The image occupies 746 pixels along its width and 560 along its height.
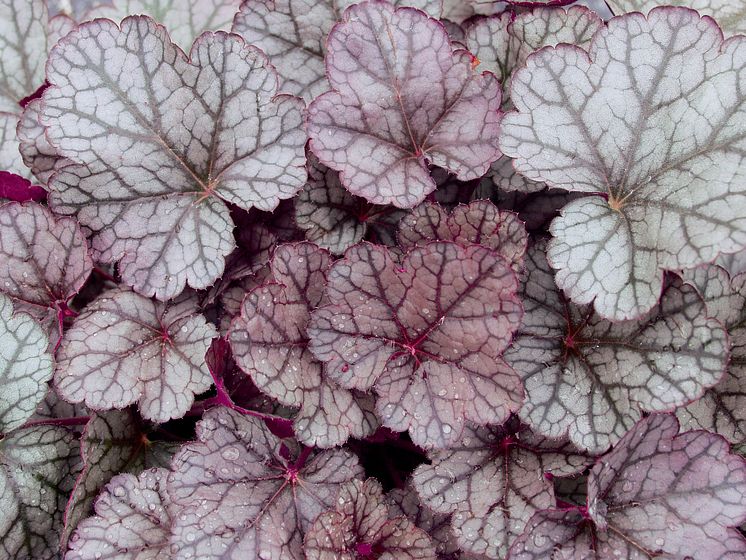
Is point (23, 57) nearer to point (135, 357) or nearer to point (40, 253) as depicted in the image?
point (40, 253)

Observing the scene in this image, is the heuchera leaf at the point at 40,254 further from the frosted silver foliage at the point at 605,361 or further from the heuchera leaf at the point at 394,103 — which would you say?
the frosted silver foliage at the point at 605,361

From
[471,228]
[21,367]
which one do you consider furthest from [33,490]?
[471,228]

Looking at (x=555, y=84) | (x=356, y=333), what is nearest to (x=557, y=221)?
(x=555, y=84)

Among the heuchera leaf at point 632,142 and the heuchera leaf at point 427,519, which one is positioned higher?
the heuchera leaf at point 632,142

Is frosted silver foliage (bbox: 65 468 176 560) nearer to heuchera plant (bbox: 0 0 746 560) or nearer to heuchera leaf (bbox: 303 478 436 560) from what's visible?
heuchera plant (bbox: 0 0 746 560)

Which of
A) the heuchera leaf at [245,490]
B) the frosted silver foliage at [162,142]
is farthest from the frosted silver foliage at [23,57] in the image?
the heuchera leaf at [245,490]

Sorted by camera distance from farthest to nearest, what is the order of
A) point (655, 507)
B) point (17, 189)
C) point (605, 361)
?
point (17, 189) < point (605, 361) < point (655, 507)
